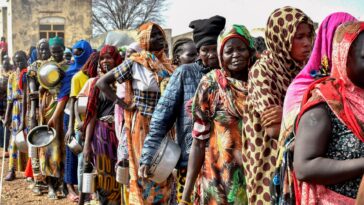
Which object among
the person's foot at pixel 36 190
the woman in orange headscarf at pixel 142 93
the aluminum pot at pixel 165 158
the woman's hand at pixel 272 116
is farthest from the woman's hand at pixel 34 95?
the woman's hand at pixel 272 116

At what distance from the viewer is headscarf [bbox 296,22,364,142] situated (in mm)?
2229

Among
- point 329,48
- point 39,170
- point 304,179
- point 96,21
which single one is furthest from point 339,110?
point 96,21

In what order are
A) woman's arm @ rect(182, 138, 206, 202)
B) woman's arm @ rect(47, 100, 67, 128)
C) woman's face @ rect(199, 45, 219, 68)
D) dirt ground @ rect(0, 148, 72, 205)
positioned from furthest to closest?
1. dirt ground @ rect(0, 148, 72, 205)
2. woman's arm @ rect(47, 100, 67, 128)
3. woman's face @ rect(199, 45, 219, 68)
4. woman's arm @ rect(182, 138, 206, 202)

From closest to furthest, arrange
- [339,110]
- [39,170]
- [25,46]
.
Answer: [339,110]
[39,170]
[25,46]

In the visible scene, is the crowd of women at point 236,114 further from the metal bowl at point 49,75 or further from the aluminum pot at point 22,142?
the aluminum pot at point 22,142

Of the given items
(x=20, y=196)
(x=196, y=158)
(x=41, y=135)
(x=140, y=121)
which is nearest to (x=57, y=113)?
(x=41, y=135)

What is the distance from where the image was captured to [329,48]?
2.74 meters

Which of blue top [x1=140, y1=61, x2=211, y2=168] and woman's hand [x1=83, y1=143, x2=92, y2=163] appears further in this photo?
woman's hand [x1=83, y1=143, x2=92, y2=163]

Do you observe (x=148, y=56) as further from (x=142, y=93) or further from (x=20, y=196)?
(x=20, y=196)

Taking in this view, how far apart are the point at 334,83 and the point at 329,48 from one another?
0.46m

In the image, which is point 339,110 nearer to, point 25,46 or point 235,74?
point 235,74

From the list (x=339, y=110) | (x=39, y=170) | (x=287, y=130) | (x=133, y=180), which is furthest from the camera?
(x=39, y=170)

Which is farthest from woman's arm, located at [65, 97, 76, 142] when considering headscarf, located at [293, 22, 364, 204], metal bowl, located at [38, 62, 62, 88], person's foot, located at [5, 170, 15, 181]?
headscarf, located at [293, 22, 364, 204]

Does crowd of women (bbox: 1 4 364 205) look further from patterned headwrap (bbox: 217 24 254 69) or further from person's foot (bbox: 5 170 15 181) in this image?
person's foot (bbox: 5 170 15 181)
